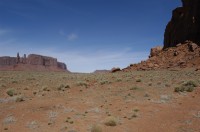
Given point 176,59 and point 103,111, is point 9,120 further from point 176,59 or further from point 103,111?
point 176,59

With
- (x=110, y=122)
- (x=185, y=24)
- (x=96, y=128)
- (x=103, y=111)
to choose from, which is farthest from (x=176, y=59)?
(x=96, y=128)

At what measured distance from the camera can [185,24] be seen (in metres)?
66.3

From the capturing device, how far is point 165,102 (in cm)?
1823

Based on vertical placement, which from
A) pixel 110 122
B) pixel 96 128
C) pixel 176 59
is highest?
pixel 176 59

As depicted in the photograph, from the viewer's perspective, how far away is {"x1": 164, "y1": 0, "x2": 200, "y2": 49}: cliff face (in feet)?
206

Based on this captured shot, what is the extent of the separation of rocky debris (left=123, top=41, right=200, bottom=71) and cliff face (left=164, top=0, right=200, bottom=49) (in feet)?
9.69

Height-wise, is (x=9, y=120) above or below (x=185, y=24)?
below

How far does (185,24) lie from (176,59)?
45.4ft

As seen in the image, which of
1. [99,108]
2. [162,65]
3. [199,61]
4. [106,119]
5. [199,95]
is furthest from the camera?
[162,65]

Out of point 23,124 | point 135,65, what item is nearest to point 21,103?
point 23,124

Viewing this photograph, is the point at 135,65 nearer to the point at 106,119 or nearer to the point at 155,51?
the point at 155,51

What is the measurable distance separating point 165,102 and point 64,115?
722 centimetres

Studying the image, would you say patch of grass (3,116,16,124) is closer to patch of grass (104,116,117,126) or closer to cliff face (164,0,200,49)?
patch of grass (104,116,117,126)

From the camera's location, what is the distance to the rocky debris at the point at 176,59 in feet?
175
